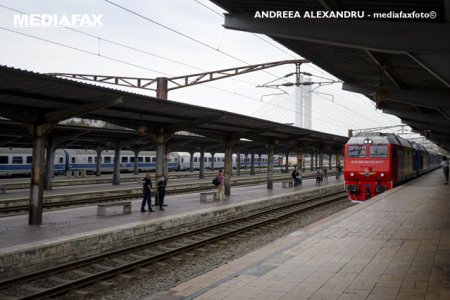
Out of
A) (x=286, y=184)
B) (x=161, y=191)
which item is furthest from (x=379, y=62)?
(x=286, y=184)

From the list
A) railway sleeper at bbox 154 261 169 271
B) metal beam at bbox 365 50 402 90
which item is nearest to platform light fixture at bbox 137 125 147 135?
railway sleeper at bbox 154 261 169 271

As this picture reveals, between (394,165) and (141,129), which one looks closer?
(141,129)

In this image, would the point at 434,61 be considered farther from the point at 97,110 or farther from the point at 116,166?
the point at 116,166

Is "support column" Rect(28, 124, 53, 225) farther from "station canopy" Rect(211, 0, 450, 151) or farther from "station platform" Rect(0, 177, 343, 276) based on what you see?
"station canopy" Rect(211, 0, 450, 151)

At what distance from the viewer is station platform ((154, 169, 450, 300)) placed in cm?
549

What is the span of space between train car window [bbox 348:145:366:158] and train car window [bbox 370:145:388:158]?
15.2 inches

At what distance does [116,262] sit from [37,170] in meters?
4.40

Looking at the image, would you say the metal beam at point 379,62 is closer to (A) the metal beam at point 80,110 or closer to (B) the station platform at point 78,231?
(A) the metal beam at point 80,110

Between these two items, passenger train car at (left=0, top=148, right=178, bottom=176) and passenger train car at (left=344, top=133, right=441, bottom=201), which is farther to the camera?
passenger train car at (left=0, top=148, right=178, bottom=176)

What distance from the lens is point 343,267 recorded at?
6770 mm

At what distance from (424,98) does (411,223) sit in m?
4.39

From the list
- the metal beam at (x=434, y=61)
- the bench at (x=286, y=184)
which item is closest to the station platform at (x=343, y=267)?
the metal beam at (x=434, y=61)

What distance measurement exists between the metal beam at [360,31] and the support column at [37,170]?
23.4ft

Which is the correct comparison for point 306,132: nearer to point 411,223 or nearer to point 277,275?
point 411,223
